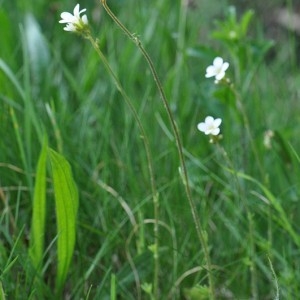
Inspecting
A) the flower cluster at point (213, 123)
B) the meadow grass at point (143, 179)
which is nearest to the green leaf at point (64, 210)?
the meadow grass at point (143, 179)

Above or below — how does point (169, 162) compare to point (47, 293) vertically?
above

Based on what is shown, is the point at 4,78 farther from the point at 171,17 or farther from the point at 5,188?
the point at 171,17

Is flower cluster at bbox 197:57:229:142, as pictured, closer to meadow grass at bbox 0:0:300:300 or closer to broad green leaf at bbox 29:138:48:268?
meadow grass at bbox 0:0:300:300

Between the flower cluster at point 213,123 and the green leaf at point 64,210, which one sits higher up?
the flower cluster at point 213,123

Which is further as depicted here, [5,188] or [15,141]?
[15,141]

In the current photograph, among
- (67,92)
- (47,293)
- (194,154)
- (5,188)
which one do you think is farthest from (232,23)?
(47,293)

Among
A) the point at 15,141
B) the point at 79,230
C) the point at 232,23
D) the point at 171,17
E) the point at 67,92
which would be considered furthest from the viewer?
the point at 171,17

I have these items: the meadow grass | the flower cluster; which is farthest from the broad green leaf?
the flower cluster

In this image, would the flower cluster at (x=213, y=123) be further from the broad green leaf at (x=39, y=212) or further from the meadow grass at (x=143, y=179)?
the broad green leaf at (x=39, y=212)
